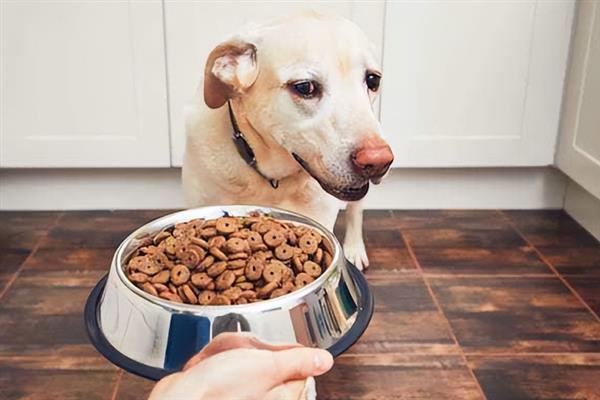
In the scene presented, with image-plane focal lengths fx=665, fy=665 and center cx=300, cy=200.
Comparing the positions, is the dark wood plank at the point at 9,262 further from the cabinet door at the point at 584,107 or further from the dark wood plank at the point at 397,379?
the cabinet door at the point at 584,107

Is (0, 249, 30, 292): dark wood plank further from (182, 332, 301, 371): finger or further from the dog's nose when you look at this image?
(182, 332, 301, 371): finger

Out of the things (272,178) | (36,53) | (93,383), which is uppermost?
(36,53)

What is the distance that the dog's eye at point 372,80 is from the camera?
1.30 metres

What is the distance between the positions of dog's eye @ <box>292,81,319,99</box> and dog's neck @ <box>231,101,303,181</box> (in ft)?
0.41

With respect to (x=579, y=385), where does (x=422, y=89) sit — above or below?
above

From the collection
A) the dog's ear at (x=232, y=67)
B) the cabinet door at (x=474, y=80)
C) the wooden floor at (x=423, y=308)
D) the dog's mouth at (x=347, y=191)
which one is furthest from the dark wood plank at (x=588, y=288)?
the dog's ear at (x=232, y=67)

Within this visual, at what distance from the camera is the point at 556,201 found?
233 centimetres

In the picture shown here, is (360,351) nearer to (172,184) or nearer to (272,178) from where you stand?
(272,178)

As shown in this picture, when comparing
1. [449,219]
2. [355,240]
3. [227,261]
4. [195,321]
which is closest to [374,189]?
[449,219]

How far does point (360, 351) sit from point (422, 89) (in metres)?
0.94

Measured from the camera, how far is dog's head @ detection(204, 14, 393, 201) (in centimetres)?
121

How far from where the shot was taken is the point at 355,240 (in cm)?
189

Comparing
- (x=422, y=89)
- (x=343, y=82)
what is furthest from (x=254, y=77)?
(x=422, y=89)

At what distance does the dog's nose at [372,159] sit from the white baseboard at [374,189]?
107 cm
